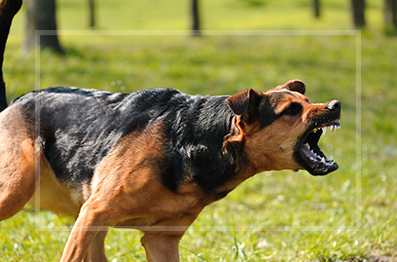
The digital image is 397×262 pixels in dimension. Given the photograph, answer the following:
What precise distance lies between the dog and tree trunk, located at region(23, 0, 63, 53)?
834 cm

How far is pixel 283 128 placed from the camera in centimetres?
345

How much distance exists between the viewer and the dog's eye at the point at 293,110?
3473mm

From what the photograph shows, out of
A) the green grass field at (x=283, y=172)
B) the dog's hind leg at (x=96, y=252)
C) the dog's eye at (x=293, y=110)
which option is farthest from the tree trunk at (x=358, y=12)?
the dog's hind leg at (x=96, y=252)

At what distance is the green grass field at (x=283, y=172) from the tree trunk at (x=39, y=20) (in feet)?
1.56

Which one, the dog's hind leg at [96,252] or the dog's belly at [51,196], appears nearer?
the dog's belly at [51,196]

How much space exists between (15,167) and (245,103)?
213 cm

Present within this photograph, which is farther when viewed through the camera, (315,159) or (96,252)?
(96,252)

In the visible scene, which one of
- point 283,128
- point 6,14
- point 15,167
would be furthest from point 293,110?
point 6,14

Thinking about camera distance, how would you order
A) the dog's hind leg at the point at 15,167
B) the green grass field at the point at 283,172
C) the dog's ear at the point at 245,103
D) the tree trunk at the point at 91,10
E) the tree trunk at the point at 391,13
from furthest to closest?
1. the tree trunk at the point at 91,10
2. the tree trunk at the point at 391,13
3. the green grass field at the point at 283,172
4. the dog's hind leg at the point at 15,167
5. the dog's ear at the point at 245,103

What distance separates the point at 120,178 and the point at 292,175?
5.35 meters

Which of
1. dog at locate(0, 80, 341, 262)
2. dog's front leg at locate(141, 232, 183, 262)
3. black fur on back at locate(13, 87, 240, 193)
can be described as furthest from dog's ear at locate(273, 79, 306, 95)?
dog's front leg at locate(141, 232, 183, 262)

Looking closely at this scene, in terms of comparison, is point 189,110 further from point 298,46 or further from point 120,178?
point 298,46

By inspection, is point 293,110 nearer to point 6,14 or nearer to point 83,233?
point 83,233

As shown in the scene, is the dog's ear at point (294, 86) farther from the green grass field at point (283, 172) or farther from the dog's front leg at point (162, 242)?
A: the green grass field at point (283, 172)
